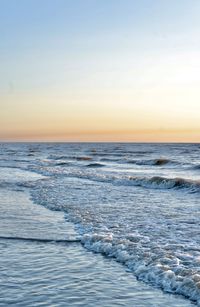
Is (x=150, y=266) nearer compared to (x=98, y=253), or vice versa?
(x=150, y=266)

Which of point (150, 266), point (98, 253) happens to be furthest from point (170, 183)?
point (150, 266)

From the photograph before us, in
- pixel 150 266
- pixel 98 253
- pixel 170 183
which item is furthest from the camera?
pixel 170 183

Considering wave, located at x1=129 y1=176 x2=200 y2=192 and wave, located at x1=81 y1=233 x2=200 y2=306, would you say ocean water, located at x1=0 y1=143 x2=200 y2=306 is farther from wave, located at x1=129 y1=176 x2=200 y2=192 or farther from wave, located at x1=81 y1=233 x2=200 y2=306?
wave, located at x1=129 y1=176 x2=200 y2=192

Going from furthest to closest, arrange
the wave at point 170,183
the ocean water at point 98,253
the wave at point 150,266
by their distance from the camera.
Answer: the wave at point 170,183, the wave at point 150,266, the ocean water at point 98,253

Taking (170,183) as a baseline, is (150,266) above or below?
above

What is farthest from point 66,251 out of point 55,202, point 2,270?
point 55,202

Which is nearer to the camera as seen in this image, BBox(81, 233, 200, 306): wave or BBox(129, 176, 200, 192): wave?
BBox(81, 233, 200, 306): wave

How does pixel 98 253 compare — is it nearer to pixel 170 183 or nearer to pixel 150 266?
pixel 150 266

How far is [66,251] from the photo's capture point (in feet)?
27.2

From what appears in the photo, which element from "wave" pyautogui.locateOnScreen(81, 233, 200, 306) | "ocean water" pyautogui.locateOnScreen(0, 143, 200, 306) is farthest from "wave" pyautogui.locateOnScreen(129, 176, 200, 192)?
"wave" pyautogui.locateOnScreen(81, 233, 200, 306)

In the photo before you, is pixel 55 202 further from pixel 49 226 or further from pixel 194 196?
pixel 194 196

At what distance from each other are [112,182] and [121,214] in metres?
12.3

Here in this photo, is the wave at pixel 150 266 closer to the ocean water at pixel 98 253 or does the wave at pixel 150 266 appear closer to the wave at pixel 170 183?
the ocean water at pixel 98 253

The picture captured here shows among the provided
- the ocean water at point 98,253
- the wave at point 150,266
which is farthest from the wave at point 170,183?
the wave at point 150,266
